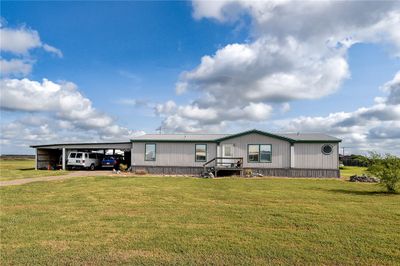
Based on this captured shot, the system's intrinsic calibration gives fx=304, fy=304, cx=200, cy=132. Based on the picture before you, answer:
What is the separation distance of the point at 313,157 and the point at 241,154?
5.87 metres

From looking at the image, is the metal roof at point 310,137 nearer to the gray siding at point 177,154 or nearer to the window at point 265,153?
the window at point 265,153

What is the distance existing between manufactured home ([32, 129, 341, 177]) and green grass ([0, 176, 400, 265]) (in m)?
14.0

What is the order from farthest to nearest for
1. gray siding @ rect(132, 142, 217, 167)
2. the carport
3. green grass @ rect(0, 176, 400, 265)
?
1. the carport
2. gray siding @ rect(132, 142, 217, 167)
3. green grass @ rect(0, 176, 400, 265)

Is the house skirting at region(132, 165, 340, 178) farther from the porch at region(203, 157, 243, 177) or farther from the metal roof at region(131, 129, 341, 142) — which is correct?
the metal roof at region(131, 129, 341, 142)

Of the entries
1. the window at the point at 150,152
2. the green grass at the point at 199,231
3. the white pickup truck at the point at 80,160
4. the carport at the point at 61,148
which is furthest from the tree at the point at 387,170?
the white pickup truck at the point at 80,160

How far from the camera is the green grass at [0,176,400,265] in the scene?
544cm

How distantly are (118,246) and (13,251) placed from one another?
1.91 m

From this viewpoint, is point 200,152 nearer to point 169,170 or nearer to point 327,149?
point 169,170

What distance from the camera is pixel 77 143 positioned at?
3028cm

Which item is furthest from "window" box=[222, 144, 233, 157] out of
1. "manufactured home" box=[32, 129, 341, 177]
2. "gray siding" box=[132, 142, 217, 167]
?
"gray siding" box=[132, 142, 217, 167]

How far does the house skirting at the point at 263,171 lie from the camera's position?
24.8m

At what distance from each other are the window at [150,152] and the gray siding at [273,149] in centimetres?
692

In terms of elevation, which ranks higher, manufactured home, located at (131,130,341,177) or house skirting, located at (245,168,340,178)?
manufactured home, located at (131,130,341,177)

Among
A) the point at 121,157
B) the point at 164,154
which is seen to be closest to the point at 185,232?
the point at 164,154
